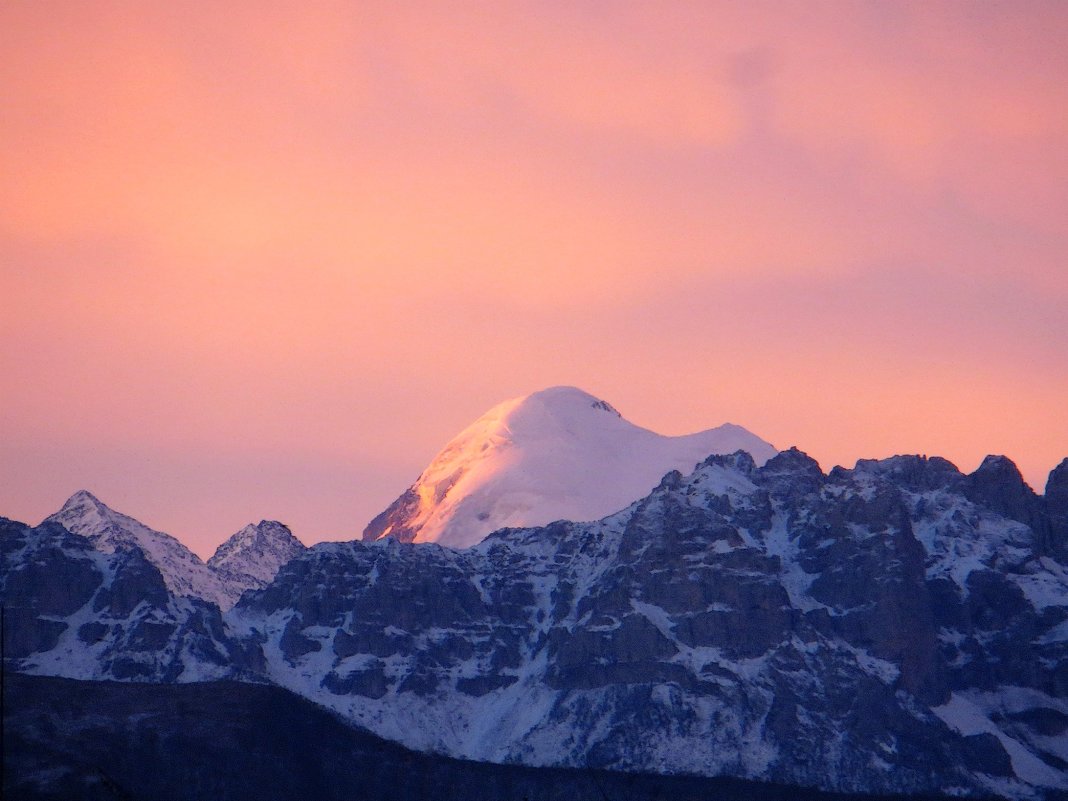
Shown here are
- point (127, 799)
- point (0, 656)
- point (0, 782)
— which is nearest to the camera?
point (0, 782)

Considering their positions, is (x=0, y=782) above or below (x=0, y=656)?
below

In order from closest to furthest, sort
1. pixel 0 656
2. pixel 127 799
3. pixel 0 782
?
pixel 0 782 < pixel 0 656 < pixel 127 799

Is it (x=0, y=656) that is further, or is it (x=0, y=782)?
(x=0, y=656)

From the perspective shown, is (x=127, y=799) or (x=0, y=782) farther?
(x=127, y=799)

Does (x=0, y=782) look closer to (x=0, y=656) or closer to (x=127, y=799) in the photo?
(x=0, y=656)

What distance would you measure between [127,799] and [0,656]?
21.6m

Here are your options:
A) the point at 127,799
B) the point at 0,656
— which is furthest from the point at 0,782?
the point at 127,799

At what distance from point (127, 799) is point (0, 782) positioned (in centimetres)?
3511

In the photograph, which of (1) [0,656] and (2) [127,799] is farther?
(2) [127,799]

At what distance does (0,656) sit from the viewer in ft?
581

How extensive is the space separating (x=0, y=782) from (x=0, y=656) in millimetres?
22242

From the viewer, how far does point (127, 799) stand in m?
191
